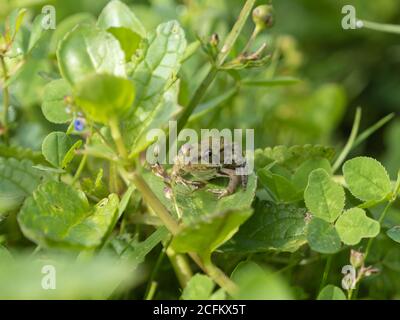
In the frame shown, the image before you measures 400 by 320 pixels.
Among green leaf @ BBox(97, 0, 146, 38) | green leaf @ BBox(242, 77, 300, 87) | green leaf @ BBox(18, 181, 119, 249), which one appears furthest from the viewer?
green leaf @ BBox(242, 77, 300, 87)

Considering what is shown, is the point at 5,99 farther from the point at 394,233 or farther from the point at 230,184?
the point at 394,233

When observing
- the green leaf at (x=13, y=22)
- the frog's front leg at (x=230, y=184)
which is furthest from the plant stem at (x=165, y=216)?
the green leaf at (x=13, y=22)

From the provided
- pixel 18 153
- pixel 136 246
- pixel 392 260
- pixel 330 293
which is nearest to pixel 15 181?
pixel 18 153

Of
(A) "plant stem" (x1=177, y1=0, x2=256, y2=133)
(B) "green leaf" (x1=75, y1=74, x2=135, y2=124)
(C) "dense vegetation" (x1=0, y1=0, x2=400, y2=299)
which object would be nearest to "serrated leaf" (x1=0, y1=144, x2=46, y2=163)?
(C) "dense vegetation" (x1=0, y1=0, x2=400, y2=299)

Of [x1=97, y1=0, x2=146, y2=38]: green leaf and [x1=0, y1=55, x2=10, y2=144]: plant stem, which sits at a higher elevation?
[x1=97, y1=0, x2=146, y2=38]: green leaf

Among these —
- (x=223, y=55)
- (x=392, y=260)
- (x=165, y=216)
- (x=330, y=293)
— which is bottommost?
(x=392, y=260)

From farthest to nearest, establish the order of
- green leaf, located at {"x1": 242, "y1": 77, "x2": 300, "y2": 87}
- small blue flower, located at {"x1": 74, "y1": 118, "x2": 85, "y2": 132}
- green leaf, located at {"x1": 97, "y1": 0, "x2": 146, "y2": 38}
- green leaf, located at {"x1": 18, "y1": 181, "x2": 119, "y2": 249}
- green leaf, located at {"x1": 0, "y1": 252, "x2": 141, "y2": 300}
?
green leaf, located at {"x1": 242, "y1": 77, "x2": 300, "y2": 87}, green leaf, located at {"x1": 97, "y1": 0, "x2": 146, "y2": 38}, small blue flower, located at {"x1": 74, "y1": 118, "x2": 85, "y2": 132}, green leaf, located at {"x1": 18, "y1": 181, "x2": 119, "y2": 249}, green leaf, located at {"x1": 0, "y1": 252, "x2": 141, "y2": 300}

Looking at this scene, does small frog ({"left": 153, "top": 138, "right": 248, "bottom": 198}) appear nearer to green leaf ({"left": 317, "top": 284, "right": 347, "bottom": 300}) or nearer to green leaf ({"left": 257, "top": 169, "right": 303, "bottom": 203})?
green leaf ({"left": 257, "top": 169, "right": 303, "bottom": 203})

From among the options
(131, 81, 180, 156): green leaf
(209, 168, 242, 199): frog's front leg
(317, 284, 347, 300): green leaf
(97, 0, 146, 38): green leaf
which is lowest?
(317, 284, 347, 300): green leaf
